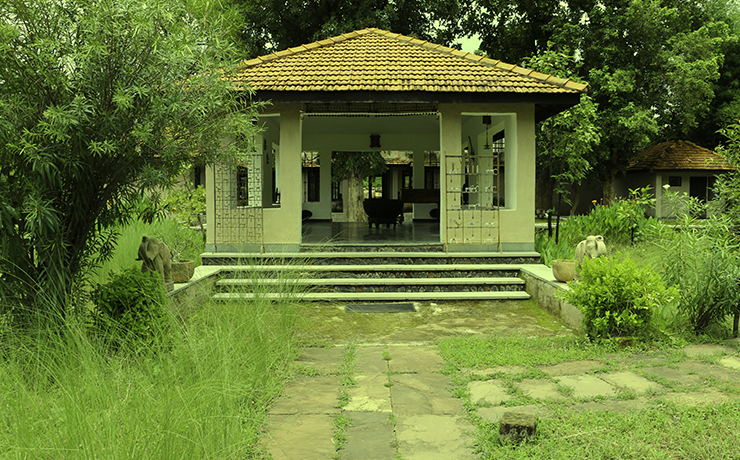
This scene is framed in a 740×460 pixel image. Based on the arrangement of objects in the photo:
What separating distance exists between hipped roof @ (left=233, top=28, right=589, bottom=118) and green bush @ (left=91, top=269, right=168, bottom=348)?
4.52 meters

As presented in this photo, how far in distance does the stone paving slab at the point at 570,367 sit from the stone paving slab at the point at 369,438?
1677 millimetres

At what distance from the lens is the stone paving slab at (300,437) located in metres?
3.07

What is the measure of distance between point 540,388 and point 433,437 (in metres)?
1.21

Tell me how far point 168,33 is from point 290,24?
1518 cm

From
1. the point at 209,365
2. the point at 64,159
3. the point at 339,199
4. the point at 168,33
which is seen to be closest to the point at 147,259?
the point at 64,159

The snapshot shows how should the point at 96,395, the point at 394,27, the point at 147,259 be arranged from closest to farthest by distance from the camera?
the point at 96,395 < the point at 147,259 < the point at 394,27

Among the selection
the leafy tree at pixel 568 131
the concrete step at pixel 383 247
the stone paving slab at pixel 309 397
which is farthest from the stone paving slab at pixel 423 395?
the leafy tree at pixel 568 131

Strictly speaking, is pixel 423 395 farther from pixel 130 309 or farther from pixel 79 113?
pixel 79 113

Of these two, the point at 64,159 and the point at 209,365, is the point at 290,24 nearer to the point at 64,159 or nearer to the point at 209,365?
the point at 64,159

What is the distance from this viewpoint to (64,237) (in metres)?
4.74

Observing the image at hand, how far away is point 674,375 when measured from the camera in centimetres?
435

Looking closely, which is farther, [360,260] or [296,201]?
[296,201]

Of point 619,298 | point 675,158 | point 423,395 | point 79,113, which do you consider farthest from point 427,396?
point 675,158

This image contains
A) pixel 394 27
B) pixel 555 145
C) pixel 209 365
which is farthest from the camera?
pixel 394 27
